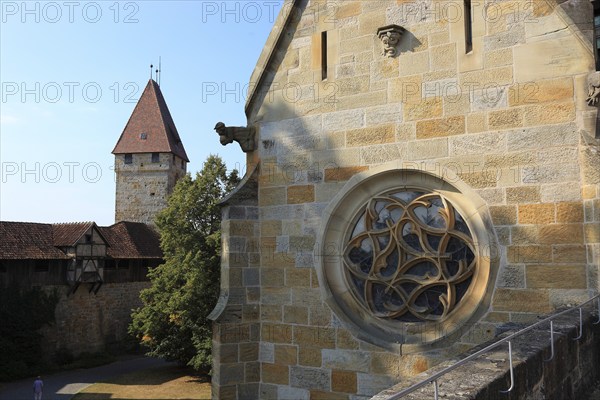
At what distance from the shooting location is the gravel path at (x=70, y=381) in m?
20.1

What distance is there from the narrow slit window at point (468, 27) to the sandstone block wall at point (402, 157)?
6 centimetres

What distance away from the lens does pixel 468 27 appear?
5453 millimetres

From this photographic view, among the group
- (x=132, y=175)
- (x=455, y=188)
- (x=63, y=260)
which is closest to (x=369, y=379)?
(x=455, y=188)

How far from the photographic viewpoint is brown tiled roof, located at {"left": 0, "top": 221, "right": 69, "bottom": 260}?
23797mm

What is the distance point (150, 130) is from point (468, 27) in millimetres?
38980

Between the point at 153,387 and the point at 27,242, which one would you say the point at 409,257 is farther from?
the point at 27,242

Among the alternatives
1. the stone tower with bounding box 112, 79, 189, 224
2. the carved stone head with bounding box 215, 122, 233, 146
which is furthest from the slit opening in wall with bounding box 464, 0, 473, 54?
the stone tower with bounding box 112, 79, 189, 224

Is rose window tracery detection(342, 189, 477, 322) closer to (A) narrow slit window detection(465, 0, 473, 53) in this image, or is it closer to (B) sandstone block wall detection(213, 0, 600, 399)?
(B) sandstone block wall detection(213, 0, 600, 399)

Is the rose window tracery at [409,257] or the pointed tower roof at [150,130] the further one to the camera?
the pointed tower roof at [150,130]

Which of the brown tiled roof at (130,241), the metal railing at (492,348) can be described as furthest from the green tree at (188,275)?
the metal railing at (492,348)

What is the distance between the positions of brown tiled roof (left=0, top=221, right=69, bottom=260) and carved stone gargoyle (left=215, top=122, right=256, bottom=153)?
20.5 meters

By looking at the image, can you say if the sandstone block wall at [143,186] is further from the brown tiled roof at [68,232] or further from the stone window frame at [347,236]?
the stone window frame at [347,236]

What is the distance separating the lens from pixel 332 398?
230 inches

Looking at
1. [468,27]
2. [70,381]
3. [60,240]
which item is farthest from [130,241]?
[468,27]
